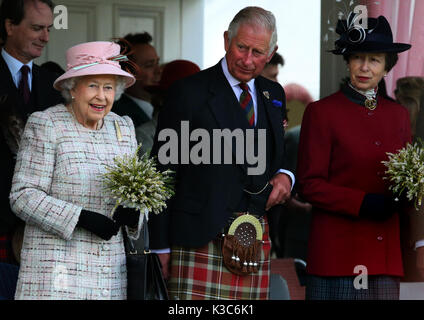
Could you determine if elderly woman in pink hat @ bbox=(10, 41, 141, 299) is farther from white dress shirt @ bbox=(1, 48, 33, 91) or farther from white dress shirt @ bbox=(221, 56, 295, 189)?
white dress shirt @ bbox=(1, 48, 33, 91)

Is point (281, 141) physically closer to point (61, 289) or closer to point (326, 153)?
point (326, 153)

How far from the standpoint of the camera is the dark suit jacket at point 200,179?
170 inches

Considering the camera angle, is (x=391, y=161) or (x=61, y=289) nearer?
(x=61, y=289)

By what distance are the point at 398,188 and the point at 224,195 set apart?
0.92m

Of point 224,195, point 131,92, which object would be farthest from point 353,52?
point 131,92

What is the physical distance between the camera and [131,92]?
6789mm

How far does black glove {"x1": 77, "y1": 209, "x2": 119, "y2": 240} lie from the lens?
12.9ft

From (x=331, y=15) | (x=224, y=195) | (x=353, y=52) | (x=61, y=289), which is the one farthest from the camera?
(x=331, y=15)

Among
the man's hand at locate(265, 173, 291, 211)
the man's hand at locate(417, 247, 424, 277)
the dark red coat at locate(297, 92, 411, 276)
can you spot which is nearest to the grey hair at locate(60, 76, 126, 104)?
the man's hand at locate(265, 173, 291, 211)

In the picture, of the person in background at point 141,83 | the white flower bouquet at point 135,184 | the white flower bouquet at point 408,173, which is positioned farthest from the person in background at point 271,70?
the white flower bouquet at point 135,184

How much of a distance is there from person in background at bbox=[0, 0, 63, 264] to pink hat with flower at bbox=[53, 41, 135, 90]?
81cm

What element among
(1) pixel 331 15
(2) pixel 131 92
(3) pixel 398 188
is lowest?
(3) pixel 398 188

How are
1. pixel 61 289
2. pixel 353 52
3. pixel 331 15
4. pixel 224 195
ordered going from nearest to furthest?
pixel 61 289 < pixel 224 195 < pixel 353 52 < pixel 331 15
